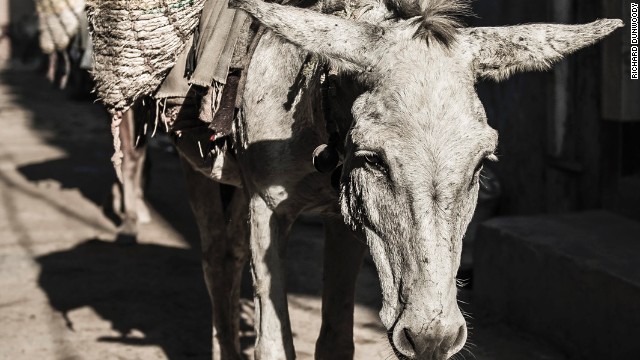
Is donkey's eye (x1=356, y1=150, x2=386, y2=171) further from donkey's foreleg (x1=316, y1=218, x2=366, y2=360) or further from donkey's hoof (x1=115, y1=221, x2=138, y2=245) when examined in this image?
donkey's hoof (x1=115, y1=221, x2=138, y2=245)

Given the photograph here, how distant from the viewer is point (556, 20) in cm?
662

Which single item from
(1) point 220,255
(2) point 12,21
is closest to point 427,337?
(1) point 220,255

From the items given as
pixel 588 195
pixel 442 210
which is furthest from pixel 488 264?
pixel 442 210

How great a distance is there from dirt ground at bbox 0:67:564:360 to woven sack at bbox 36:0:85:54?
1534 millimetres

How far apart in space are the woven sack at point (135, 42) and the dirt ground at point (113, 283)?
187cm

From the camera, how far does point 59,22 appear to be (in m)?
8.09

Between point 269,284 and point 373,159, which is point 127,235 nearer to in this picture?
point 269,284

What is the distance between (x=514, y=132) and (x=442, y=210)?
5.03 meters

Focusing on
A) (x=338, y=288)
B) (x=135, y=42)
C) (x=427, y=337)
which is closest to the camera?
(x=427, y=337)

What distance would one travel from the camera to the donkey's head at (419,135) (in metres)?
2.69

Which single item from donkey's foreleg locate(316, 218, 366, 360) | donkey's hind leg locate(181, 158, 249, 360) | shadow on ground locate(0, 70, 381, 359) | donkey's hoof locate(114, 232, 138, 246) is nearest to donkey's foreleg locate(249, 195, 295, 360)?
donkey's foreleg locate(316, 218, 366, 360)

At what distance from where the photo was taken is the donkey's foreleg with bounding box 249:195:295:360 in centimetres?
374

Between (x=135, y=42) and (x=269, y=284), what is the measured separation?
1168 millimetres

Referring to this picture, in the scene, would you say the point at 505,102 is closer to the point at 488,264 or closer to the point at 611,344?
the point at 488,264
